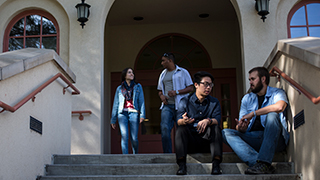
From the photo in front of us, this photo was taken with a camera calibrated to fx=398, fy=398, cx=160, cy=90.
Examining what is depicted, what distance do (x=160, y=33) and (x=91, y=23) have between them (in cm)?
297

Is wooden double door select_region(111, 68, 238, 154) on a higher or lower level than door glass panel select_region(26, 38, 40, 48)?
lower

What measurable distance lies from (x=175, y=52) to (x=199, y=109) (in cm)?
578

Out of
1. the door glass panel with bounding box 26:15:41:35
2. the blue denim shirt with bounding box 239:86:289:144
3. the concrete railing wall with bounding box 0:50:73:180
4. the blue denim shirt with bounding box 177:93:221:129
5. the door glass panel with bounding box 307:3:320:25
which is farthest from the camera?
the door glass panel with bounding box 26:15:41:35

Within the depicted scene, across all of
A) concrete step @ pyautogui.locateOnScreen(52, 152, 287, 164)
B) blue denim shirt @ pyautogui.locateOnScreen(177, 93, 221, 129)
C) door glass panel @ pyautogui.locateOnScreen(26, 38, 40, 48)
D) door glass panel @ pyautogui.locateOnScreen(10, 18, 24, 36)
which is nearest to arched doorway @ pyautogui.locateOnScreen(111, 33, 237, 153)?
door glass panel @ pyautogui.locateOnScreen(26, 38, 40, 48)

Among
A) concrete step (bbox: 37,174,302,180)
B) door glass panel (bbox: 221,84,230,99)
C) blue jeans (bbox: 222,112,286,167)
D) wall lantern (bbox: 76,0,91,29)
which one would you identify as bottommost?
concrete step (bbox: 37,174,302,180)

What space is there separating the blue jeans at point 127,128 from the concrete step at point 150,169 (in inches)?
50.5

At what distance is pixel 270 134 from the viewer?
4.25 meters

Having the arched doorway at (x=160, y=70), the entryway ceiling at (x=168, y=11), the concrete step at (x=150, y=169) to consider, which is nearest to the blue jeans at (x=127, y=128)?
the concrete step at (x=150, y=169)

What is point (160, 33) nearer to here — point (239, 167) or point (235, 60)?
point (235, 60)

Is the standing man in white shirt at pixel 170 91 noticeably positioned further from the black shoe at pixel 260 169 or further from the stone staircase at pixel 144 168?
the black shoe at pixel 260 169

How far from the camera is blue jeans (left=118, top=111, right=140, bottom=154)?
19.3ft

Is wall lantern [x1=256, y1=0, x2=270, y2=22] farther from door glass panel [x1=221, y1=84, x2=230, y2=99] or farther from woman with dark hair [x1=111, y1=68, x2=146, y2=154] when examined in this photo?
door glass panel [x1=221, y1=84, x2=230, y2=99]

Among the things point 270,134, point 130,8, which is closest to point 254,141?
point 270,134

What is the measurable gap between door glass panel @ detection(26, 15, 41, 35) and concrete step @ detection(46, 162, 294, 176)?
4.69 meters
